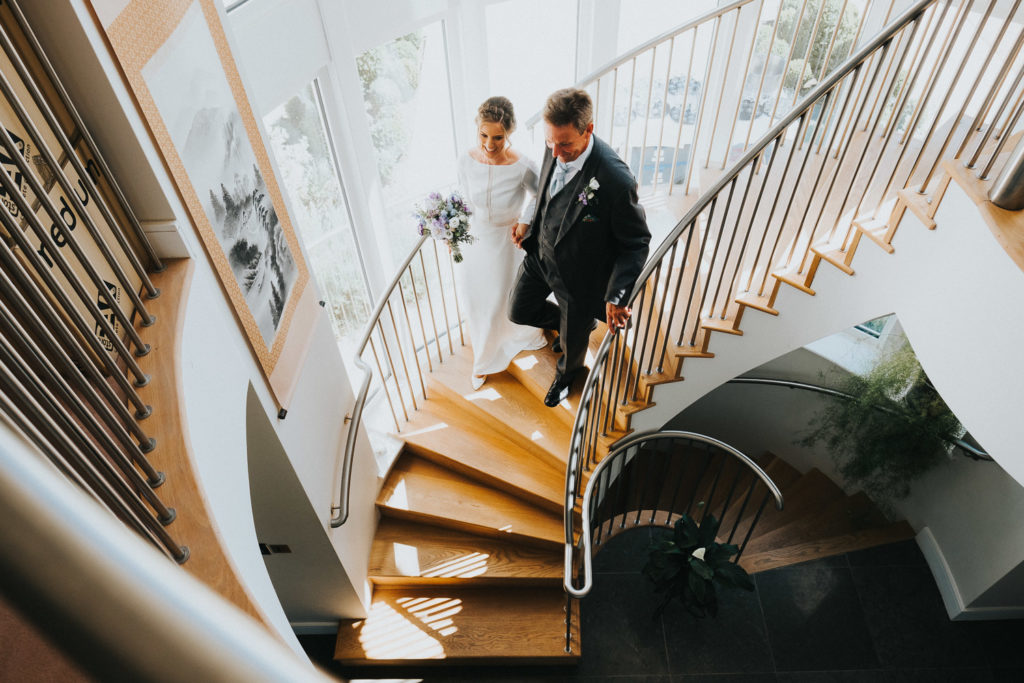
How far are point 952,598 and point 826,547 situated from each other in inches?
30.5

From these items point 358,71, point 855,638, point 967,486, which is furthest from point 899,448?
point 358,71

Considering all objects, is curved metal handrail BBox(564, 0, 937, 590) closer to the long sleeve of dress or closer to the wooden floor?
the wooden floor

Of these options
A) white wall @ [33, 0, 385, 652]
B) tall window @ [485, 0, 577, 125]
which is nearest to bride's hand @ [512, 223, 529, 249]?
tall window @ [485, 0, 577, 125]

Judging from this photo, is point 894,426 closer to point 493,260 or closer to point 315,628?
point 493,260

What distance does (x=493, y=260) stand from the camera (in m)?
3.71

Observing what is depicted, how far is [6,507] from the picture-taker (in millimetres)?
193

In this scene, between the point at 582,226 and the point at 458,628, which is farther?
the point at 458,628

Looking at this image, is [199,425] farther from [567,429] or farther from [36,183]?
[567,429]

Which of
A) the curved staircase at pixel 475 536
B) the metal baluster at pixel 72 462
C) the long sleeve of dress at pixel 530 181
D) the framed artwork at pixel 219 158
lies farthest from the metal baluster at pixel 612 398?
the metal baluster at pixel 72 462

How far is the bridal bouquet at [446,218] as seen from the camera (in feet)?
11.3

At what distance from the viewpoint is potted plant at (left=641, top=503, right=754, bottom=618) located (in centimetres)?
388

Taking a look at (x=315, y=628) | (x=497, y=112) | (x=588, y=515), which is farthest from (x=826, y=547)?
(x=497, y=112)

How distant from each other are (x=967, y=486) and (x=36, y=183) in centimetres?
522

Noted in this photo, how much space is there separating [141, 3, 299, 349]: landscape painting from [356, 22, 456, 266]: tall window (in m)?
1.78
